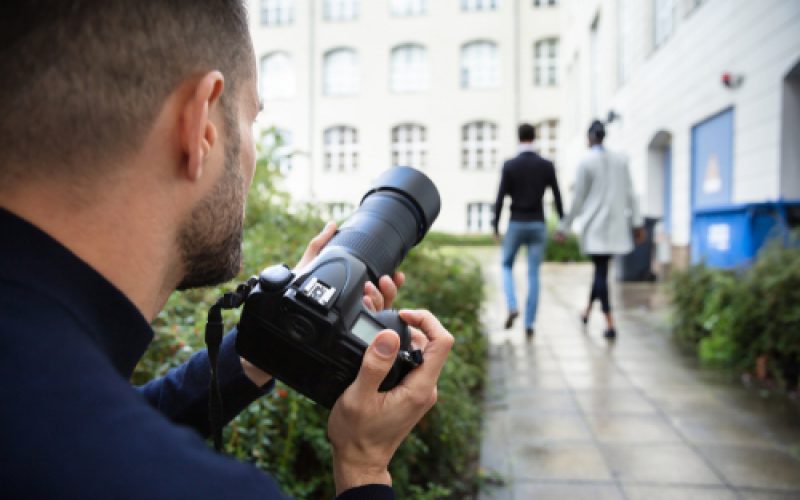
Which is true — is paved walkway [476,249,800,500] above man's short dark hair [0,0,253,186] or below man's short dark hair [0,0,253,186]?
below

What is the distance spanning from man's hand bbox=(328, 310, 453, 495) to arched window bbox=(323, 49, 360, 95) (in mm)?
31129

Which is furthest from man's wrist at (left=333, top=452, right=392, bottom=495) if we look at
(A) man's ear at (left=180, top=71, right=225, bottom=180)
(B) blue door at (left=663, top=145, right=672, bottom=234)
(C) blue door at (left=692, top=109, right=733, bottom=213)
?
(B) blue door at (left=663, top=145, right=672, bottom=234)

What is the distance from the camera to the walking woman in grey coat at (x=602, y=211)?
682 centimetres

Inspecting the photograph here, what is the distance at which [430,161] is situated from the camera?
30188 mm

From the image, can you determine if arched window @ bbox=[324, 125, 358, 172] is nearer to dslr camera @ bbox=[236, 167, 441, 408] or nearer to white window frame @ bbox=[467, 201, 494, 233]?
white window frame @ bbox=[467, 201, 494, 233]

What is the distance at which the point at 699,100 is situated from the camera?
1020 cm

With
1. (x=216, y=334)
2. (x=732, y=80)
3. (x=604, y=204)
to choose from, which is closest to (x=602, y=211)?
(x=604, y=204)

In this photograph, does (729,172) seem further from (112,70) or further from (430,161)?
(430,161)

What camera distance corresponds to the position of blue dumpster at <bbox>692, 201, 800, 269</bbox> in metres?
6.56

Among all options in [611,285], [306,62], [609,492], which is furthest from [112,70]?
[306,62]

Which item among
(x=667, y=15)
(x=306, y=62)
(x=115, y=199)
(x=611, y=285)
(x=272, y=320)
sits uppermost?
(x=306, y=62)

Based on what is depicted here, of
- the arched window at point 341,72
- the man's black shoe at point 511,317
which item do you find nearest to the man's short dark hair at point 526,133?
the man's black shoe at point 511,317

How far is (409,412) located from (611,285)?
1128 centimetres

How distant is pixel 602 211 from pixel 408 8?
26.1 meters
